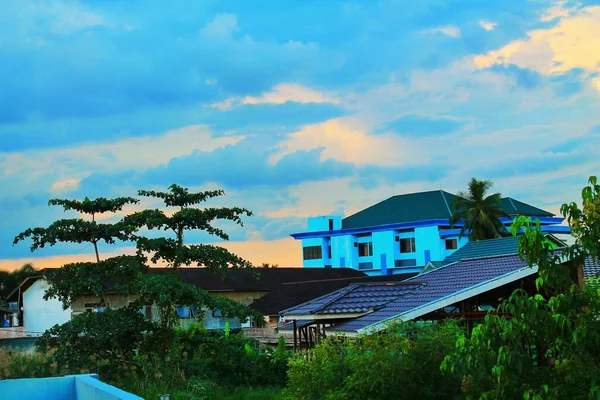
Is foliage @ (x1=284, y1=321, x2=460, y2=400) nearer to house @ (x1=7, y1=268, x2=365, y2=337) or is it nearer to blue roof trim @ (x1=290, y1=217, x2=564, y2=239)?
house @ (x1=7, y1=268, x2=365, y2=337)

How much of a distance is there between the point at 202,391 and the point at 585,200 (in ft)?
43.2

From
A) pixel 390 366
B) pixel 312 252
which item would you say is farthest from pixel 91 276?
A: pixel 312 252

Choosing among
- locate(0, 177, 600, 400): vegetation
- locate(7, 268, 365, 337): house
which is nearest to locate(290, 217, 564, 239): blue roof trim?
locate(7, 268, 365, 337): house

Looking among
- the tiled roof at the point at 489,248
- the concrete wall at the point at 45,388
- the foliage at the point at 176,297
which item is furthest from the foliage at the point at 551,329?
the tiled roof at the point at 489,248

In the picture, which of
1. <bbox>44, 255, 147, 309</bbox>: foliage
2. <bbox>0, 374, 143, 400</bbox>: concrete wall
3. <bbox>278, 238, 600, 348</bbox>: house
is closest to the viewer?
<bbox>0, 374, 143, 400</bbox>: concrete wall

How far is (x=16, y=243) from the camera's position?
2102 cm

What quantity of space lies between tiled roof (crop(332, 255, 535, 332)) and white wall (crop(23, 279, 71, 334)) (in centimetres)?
3344

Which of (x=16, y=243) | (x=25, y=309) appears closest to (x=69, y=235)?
(x=16, y=243)

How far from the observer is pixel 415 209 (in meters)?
79.9

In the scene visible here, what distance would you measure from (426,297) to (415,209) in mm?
59779

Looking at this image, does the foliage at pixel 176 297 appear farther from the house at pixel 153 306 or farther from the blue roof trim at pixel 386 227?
the blue roof trim at pixel 386 227

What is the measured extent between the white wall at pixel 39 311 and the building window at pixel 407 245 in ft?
120

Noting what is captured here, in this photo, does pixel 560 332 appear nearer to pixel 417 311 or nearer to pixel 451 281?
pixel 417 311

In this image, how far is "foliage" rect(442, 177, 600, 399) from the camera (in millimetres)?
8633
